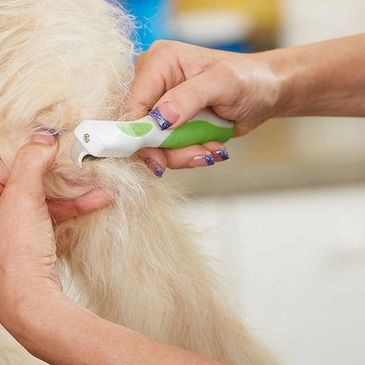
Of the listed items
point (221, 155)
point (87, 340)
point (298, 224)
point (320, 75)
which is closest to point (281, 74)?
point (320, 75)

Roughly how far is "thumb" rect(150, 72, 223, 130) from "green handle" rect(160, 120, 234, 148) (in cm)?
1

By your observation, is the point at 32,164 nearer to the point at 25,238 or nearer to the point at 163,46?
the point at 25,238

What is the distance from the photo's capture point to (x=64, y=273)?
843 mm

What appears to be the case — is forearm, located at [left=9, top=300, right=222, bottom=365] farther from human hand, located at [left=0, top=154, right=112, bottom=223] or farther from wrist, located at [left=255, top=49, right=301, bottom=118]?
wrist, located at [left=255, top=49, right=301, bottom=118]

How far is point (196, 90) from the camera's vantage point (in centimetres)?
90

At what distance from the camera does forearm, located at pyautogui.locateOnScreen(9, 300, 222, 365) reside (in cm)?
75

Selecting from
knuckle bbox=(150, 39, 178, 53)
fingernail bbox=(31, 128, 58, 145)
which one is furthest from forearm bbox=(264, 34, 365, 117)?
fingernail bbox=(31, 128, 58, 145)

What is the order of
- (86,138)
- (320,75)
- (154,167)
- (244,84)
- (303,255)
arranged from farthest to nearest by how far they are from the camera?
(303,255) → (320,75) → (244,84) → (154,167) → (86,138)

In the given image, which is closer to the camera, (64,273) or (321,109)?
(64,273)

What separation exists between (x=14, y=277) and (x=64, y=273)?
0.29 ft

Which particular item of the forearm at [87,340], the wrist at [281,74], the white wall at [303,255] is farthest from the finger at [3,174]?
the white wall at [303,255]

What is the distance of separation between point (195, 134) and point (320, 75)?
0.26 meters

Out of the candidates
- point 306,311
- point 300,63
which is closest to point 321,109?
point 300,63

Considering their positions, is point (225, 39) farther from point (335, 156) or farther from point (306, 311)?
point (306, 311)
